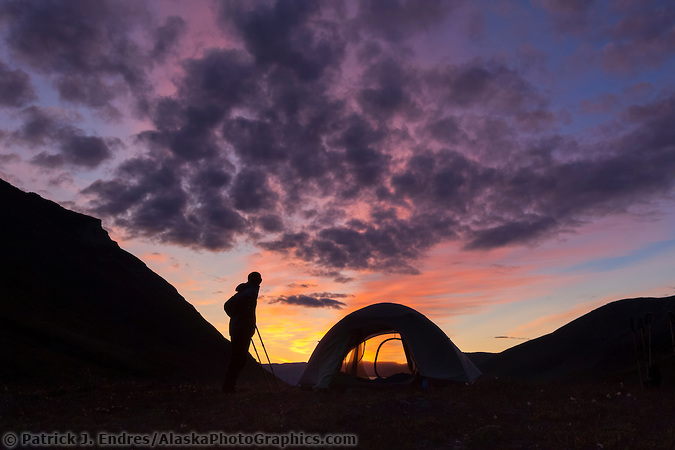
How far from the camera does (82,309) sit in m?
105

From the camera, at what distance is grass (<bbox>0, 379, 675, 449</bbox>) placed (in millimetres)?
10297

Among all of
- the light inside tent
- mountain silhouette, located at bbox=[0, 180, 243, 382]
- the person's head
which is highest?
mountain silhouette, located at bbox=[0, 180, 243, 382]

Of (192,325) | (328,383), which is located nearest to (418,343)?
(328,383)

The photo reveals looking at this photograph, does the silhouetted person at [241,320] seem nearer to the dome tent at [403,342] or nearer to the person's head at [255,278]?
the person's head at [255,278]

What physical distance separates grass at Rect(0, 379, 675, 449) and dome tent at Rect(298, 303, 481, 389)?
1.61 metres

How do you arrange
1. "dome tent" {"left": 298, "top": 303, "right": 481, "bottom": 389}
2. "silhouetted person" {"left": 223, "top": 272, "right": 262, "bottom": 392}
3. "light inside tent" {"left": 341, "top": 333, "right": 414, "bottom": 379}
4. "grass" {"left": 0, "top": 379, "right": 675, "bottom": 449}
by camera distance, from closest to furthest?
"grass" {"left": 0, "top": 379, "right": 675, "bottom": 449} < "silhouetted person" {"left": 223, "top": 272, "right": 262, "bottom": 392} < "dome tent" {"left": 298, "top": 303, "right": 481, "bottom": 389} < "light inside tent" {"left": 341, "top": 333, "right": 414, "bottom": 379}

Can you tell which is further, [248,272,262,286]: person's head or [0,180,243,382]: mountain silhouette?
[0,180,243,382]: mountain silhouette

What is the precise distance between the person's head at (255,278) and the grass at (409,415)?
3799 millimetres

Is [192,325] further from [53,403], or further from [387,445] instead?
[387,445]

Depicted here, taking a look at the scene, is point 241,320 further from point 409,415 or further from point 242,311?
point 409,415

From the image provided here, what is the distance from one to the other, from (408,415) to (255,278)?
7.85 metres

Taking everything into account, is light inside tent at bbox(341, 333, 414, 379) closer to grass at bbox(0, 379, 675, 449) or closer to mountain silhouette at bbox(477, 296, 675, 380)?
grass at bbox(0, 379, 675, 449)

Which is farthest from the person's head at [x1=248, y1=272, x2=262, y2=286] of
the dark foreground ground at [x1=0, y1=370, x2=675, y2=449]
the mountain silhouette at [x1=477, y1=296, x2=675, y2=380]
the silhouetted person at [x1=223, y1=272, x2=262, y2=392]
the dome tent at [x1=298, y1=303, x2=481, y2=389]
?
the mountain silhouette at [x1=477, y1=296, x2=675, y2=380]

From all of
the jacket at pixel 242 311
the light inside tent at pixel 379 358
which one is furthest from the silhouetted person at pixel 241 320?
the light inside tent at pixel 379 358
